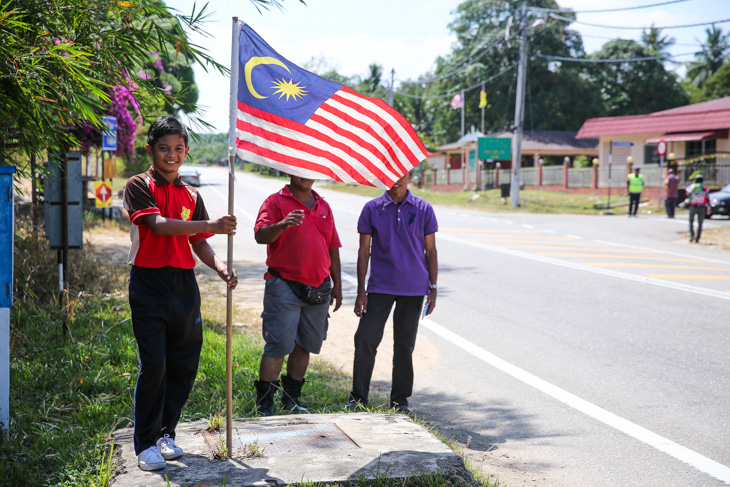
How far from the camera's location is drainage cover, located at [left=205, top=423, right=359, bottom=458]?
3873 millimetres

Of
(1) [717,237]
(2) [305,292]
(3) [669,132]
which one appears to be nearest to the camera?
(2) [305,292]

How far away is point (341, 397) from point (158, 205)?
7.66 feet

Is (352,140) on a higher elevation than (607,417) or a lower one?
higher

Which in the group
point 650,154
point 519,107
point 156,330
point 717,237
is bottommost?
point 717,237

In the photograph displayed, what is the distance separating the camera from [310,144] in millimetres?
4195

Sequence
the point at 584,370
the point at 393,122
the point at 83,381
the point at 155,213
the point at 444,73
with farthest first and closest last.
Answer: the point at 444,73
the point at 584,370
the point at 83,381
the point at 393,122
the point at 155,213

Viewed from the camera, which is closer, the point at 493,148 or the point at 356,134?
the point at 356,134

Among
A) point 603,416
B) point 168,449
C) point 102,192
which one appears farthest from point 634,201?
point 168,449

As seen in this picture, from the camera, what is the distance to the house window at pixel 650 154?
1452 inches

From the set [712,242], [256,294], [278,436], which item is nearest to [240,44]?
[278,436]

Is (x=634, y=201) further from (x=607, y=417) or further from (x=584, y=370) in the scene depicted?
(x=607, y=417)

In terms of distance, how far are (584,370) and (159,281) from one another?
4.16m

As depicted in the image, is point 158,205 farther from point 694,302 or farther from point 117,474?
point 694,302

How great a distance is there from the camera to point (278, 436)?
4.16 m
